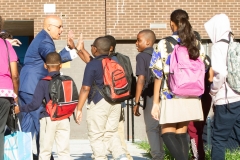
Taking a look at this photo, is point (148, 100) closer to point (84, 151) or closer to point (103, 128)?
point (103, 128)

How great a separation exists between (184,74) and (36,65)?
237 cm

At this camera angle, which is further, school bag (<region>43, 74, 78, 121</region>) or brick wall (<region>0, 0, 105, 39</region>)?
brick wall (<region>0, 0, 105, 39</region>)

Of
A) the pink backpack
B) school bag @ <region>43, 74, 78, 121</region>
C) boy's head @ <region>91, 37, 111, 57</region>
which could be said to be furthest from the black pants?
the pink backpack

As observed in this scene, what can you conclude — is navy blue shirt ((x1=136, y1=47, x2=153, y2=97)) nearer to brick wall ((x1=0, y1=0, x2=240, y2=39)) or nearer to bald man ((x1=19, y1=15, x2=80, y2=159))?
bald man ((x1=19, y1=15, x2=80, y2=159))

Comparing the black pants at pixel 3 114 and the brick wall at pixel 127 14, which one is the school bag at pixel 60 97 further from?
the brick wall at pixel 127 14

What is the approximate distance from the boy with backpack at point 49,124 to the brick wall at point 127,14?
223 inches

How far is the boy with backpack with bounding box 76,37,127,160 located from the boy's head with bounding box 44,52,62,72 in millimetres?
358

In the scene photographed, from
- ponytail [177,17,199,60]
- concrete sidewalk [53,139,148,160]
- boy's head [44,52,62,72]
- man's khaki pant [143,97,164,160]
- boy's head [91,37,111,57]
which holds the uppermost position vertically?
ponytail [177,17,199,60]

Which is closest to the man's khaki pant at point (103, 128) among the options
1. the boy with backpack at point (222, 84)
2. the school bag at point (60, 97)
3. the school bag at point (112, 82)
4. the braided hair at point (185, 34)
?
the school bag at point (112, 82)

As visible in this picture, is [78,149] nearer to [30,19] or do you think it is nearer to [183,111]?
[30,19]

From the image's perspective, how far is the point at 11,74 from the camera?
732cm

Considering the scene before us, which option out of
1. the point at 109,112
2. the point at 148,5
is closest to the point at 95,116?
the point at 109,112

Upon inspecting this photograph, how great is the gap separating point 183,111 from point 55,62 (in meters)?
1.88

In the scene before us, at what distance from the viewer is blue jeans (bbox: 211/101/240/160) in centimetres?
744
